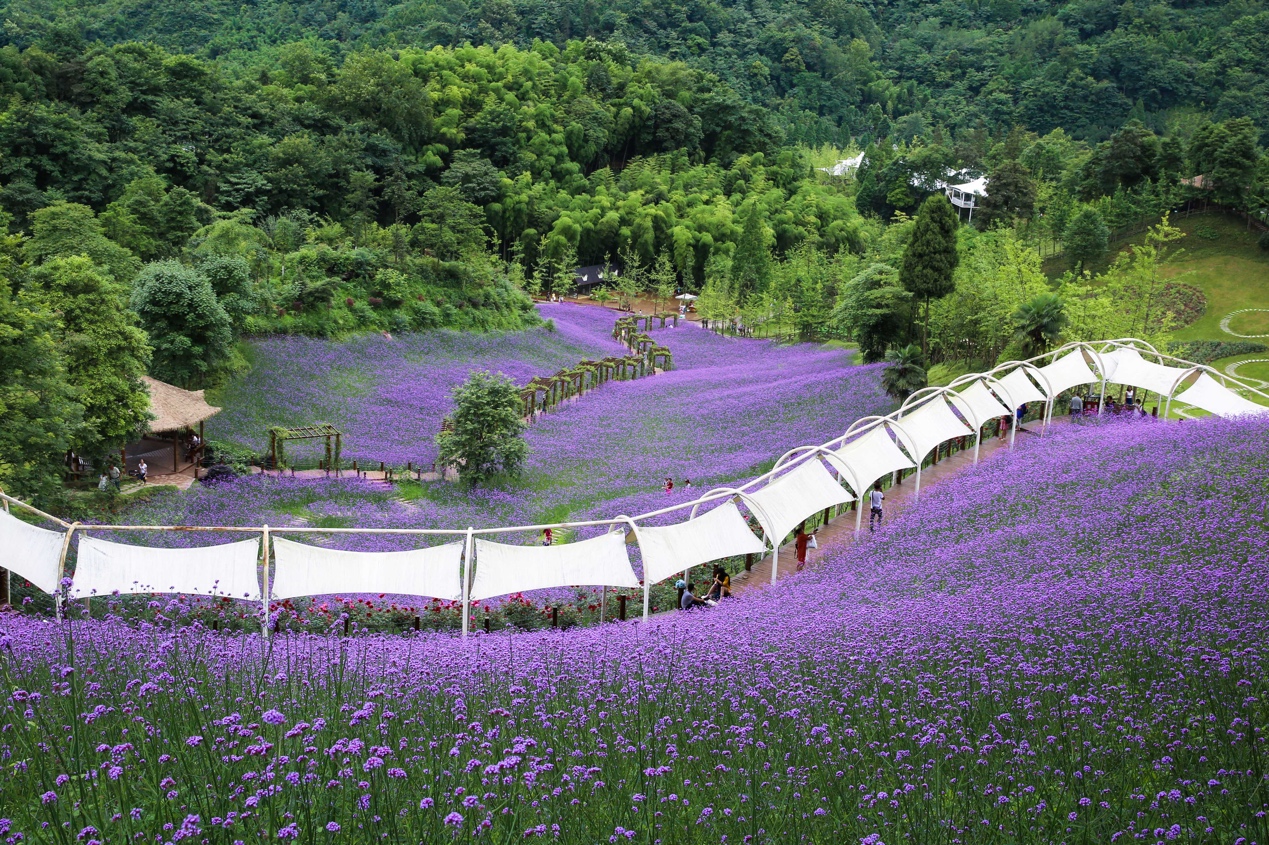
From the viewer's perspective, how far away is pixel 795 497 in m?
19.0

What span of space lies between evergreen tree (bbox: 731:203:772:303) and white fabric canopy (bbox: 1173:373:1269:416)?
138 feet

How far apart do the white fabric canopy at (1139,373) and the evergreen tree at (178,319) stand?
1051 inches

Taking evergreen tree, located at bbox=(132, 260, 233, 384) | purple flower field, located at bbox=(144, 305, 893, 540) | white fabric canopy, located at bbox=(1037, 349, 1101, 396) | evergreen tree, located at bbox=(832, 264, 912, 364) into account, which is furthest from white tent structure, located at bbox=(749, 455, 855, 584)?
evergreen tree, located at bbox=(132, 260, 233, 384)

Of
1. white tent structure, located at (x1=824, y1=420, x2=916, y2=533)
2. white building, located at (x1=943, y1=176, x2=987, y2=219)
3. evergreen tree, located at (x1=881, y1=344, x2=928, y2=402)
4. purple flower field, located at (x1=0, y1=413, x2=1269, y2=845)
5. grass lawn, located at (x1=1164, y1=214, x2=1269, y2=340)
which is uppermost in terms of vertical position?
white building, located at (x1=943, y1=176, x2=987, y2=219)

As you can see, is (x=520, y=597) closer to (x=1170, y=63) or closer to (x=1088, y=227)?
(x=1088, y=227)

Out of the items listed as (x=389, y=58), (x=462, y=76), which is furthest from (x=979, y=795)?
(x=462, y=76)

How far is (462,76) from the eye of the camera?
10138 centimetres

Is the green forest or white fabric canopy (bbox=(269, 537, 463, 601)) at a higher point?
the green forest

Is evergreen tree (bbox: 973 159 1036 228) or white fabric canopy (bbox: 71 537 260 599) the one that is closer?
white fabric canopy (bbox: 71 537 260 599)

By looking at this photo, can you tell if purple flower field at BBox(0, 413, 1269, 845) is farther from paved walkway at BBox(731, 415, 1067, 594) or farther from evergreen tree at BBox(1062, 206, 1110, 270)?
evergreen tree at BBox(1062, 206, 1110, 270)

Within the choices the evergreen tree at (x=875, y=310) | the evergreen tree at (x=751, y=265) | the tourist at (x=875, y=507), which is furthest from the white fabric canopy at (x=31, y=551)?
the evergreen tree at (x=751, y=265)

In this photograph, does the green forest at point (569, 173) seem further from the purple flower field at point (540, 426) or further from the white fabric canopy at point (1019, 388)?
the white fabric canopy at point (1019, 388)

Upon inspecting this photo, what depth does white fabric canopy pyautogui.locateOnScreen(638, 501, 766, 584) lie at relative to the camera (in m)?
16.4

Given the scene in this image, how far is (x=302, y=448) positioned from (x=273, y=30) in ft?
360
